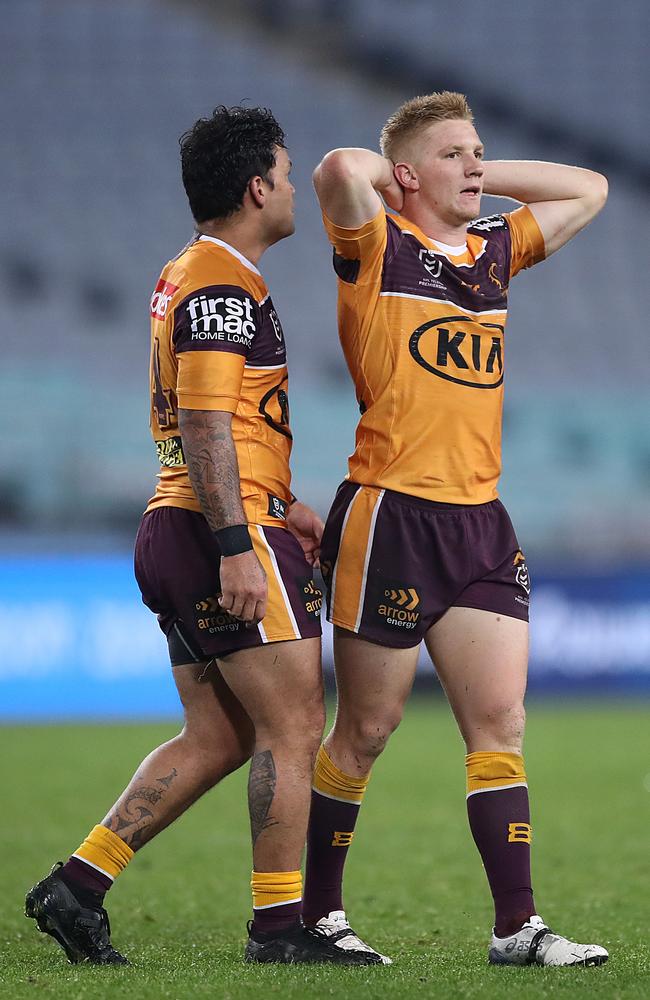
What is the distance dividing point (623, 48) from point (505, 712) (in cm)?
1659

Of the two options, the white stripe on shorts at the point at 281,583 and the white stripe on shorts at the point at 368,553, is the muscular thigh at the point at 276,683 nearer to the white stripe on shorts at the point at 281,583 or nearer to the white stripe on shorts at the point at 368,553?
the white stripe on shorts at the point at 281,583

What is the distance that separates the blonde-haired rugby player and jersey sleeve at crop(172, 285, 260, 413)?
1.17 ft

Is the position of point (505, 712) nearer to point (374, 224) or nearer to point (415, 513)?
point (415, 513)

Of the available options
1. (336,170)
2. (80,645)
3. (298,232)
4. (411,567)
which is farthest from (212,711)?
(298,232)

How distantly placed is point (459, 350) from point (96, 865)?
5.52ft

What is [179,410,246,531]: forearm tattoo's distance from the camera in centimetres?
347

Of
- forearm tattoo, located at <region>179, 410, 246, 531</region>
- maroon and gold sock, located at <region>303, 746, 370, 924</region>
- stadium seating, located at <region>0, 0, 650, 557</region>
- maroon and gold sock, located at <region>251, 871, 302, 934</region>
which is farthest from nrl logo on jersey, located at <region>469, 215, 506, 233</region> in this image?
stadium seating, located at <region>0, 0, 650, 557</region>

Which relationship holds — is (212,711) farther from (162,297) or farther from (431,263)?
(431,263)

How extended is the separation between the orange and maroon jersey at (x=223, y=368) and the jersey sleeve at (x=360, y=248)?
0.23 metres

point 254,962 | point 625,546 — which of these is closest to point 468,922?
point 254,962

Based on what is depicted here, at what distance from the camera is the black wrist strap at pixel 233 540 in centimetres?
347

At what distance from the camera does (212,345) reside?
3479 mm

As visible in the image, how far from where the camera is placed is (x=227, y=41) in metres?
17.9

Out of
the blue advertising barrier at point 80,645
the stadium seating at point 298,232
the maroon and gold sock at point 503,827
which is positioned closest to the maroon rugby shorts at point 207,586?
the maroon and gold sock at point 503,827
